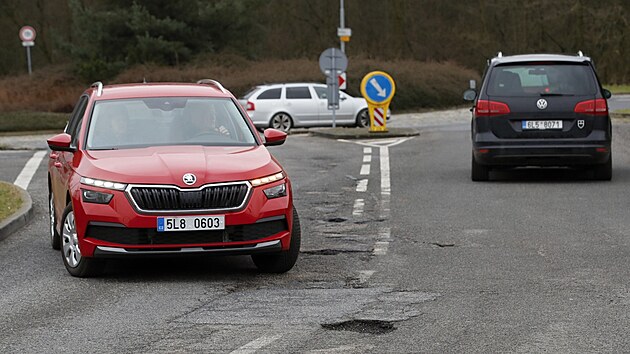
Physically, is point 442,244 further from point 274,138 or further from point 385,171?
point 385,171

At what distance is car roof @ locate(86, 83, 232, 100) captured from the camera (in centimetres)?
1133

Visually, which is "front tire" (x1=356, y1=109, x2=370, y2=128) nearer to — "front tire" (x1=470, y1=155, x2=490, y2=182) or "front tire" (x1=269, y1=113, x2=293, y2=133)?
"front tire" (x1=269, y1=113, x2=293, y2=133)

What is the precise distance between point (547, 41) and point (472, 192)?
5321cm

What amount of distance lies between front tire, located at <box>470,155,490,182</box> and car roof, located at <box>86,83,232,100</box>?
665cm

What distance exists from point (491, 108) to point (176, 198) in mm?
8440

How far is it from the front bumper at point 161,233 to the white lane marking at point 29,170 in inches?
344

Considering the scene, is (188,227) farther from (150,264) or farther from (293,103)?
(293,103)

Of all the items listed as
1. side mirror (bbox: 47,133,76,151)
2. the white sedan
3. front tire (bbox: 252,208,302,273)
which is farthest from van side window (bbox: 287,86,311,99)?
front tire (bbox: 252,208,302,273)

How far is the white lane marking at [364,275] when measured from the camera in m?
9.70

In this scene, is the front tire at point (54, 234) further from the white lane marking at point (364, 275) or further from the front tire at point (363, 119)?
the front tire at point (363, 119)

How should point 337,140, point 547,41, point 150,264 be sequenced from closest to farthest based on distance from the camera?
point 150,264 → point 337,140 → point 547,41

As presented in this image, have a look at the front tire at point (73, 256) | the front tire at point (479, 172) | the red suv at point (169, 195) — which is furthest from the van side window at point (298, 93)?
the front tire at point (73, 256)

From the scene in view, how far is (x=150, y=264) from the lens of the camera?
10828 millimetres

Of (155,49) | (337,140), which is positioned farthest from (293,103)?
(155,49)
